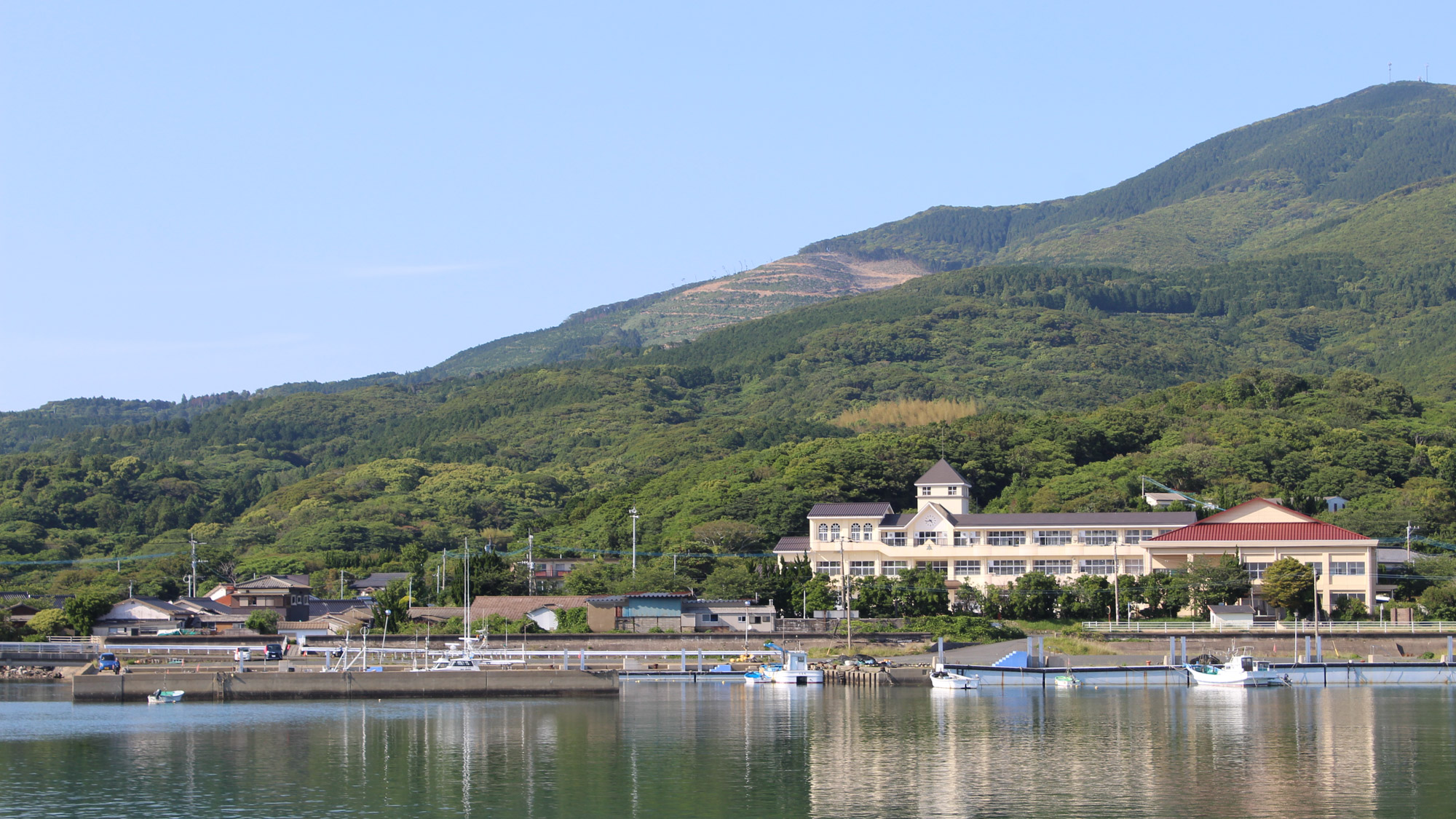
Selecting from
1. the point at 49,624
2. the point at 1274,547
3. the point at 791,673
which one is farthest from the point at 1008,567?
the point at 49,624

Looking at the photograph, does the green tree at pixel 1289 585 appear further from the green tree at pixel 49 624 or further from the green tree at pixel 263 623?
the green tree at pixel 49 624

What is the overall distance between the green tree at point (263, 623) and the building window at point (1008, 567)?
33505mm

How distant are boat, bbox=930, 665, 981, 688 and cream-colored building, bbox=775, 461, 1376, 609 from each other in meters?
16.0

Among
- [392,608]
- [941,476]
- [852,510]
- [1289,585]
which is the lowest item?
[392,608]

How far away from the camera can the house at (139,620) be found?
230ft

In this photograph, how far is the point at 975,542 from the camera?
7238 cm

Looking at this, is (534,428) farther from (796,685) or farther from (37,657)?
(796,685)

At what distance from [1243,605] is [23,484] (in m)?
121

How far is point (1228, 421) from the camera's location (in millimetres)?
95125

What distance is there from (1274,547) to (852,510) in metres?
19.8

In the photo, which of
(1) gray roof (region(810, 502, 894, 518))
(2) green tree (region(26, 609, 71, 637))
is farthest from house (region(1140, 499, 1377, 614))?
(2) green tree (region(26, 609, 71, 637))

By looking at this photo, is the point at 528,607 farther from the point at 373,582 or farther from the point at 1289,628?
the point at 1289,628

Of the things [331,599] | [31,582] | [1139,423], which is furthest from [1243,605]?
[31,582]

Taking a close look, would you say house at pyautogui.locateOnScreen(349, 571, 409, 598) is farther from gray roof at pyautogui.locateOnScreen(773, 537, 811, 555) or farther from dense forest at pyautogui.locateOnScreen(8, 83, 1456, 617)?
gray roof at pyautogui.locateOnScreen(773, 537, 811, 555)
